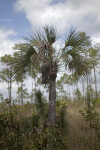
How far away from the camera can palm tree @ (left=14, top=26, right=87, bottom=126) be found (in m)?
5.71

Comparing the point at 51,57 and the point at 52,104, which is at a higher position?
the point at 51,57

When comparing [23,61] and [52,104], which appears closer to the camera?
[52,104]

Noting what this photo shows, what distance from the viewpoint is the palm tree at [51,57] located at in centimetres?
571

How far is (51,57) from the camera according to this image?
5.74 metres

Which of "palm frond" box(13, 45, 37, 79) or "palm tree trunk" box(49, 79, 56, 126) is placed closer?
"palm tree trunk" box(49, 79, 56, 126)

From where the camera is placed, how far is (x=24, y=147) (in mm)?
4379

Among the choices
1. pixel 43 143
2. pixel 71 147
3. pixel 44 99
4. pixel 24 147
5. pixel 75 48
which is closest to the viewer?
pixel 43 143

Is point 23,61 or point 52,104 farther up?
point 23,61

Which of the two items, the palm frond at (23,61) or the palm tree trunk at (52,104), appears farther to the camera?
the palm frond at (23,61)

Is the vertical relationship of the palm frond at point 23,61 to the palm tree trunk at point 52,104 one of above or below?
above

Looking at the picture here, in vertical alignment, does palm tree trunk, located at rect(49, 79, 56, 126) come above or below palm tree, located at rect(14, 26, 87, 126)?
below

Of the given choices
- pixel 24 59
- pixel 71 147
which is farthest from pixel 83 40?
pixel 71 147

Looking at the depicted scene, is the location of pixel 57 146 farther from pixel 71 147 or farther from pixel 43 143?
pixel 71 147

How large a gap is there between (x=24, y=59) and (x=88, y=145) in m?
3.54
